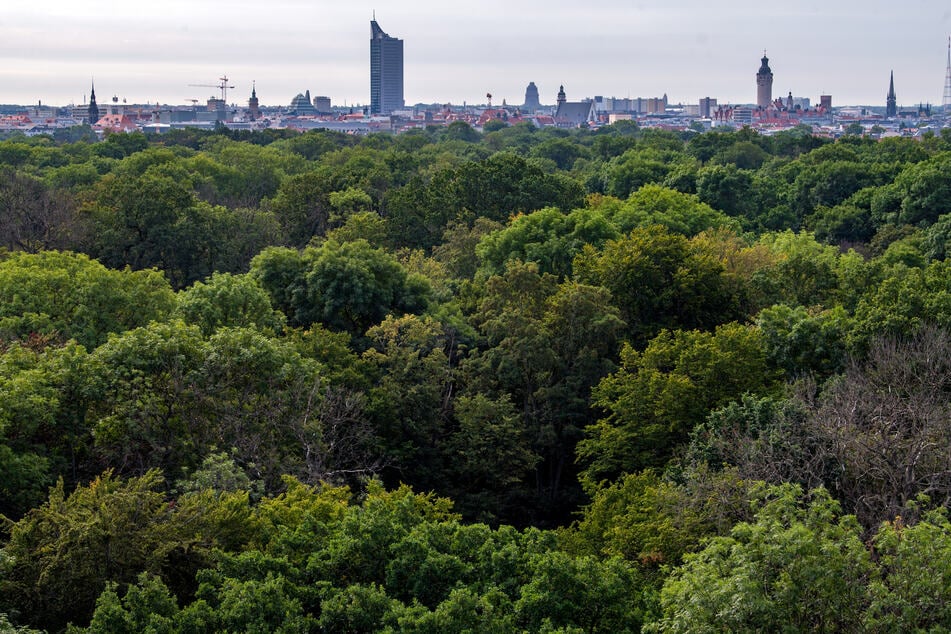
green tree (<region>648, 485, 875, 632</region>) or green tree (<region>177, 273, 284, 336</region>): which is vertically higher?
green tree (<region>177, 273, 284, 336</region>)

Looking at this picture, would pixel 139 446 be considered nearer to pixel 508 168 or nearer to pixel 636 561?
pixel 636 561

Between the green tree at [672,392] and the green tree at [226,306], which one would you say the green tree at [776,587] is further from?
the green tree at [226,306]

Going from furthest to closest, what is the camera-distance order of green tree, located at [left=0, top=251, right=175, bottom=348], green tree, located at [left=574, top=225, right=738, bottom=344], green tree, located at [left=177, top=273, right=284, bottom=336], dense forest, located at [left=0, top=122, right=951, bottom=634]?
1. green tree, located at [left=574, top=225, right=738, bottom=344]
2. green tree, located at [left=177, top=273, right=284, bottom=336]
3. green tree, located at [left=0, top=251, right=175, bottom=348]
4. dense forest, located at [left=0, top=122, right=951, bottom=634]

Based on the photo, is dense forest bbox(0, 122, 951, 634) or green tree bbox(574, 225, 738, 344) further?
green tree bbox(574, 225, 738, 344)

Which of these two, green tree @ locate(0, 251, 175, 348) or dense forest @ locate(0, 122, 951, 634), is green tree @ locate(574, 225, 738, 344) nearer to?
dense forest @ locate(0, 122, 951, 634)

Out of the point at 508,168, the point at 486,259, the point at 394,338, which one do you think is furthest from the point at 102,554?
the point at 508,168

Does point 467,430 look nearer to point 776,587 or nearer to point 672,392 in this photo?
point 672,392

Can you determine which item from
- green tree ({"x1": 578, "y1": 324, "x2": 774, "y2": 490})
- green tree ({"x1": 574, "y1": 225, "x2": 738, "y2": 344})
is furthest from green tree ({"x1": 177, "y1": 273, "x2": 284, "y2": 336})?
green tree ({"x1": 574, "y1": 225, "x2": 738, "y2": 344})

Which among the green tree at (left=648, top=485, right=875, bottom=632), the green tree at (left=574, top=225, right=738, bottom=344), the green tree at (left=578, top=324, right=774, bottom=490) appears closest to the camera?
the green tree at (left=648, top=485, right=875, bottom=632)
